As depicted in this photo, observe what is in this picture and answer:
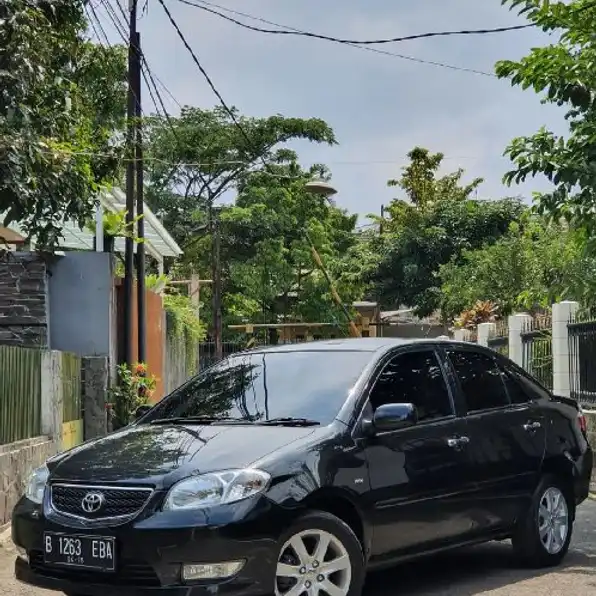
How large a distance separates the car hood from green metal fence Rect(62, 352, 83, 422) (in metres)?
6.69

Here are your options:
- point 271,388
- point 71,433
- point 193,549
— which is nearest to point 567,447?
point 271,388

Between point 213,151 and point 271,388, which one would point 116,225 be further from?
point 213,151

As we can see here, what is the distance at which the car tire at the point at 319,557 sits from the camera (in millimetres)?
4941

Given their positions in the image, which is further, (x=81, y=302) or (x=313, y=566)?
(x=81, y=302)

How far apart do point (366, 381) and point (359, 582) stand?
4.03ft

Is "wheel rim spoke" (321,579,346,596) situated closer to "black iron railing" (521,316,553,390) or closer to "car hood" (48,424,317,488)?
"car hood" (48,424,317,488)

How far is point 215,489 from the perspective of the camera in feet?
15.9

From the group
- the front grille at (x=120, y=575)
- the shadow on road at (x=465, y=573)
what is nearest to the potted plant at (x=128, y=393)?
the shadow on road at (x=465, y=573)

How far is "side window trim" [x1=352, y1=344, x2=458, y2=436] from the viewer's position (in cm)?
569

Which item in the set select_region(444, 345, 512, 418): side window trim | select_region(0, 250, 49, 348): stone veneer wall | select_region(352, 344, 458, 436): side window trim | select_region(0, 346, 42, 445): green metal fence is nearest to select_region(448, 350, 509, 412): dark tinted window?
select_region(444, 345, 512, 418): side window trim

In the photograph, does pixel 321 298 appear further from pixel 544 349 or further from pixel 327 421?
pixel 327 421

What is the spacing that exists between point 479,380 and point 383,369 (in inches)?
41.5

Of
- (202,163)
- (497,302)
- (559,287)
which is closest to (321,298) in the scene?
(202,163)

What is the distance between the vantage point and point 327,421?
18.1 ft
